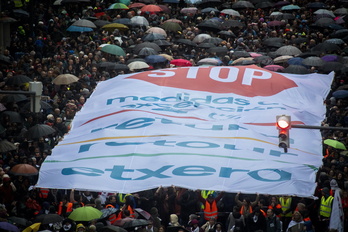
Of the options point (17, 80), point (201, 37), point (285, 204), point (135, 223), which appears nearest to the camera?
point (135, 223)

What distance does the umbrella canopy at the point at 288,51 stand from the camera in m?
35.1

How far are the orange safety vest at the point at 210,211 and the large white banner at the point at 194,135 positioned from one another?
170 centimetres

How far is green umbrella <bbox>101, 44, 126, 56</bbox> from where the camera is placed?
34.2 m

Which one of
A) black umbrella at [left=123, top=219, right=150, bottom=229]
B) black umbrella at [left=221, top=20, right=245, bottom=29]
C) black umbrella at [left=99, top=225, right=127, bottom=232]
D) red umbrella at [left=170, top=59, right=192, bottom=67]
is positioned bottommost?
black umbrella at [left=221, top=20, right=245, bottom=29]

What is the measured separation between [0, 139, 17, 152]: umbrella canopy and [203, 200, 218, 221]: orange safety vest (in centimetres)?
627

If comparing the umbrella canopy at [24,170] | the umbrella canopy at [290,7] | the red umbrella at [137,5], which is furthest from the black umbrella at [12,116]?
the umbrella canopy at [290,7]

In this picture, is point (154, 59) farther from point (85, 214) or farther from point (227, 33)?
point (85, 214)

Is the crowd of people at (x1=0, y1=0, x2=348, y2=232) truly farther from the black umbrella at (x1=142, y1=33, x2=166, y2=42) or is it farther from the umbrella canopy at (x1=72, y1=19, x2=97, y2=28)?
the umbrella canopy at (x1=72, y1=19, x2=97, y2=28)

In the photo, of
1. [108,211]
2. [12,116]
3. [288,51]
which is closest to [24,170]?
[108,211]

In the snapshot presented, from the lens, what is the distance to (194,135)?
22719 millimetres

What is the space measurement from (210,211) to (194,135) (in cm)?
202

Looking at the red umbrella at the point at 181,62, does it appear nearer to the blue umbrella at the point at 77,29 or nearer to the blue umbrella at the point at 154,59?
the blue umbrella at the point at 154,59

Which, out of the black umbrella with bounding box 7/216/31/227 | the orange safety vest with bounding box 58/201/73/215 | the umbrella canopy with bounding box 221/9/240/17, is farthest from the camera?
the umbrella canopy with bounding box 221/9/240/17

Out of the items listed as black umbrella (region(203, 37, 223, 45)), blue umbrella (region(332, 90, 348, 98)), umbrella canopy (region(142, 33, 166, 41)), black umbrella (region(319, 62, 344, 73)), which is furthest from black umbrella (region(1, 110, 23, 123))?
black umbrella (region(319, 62, 344, 73))
